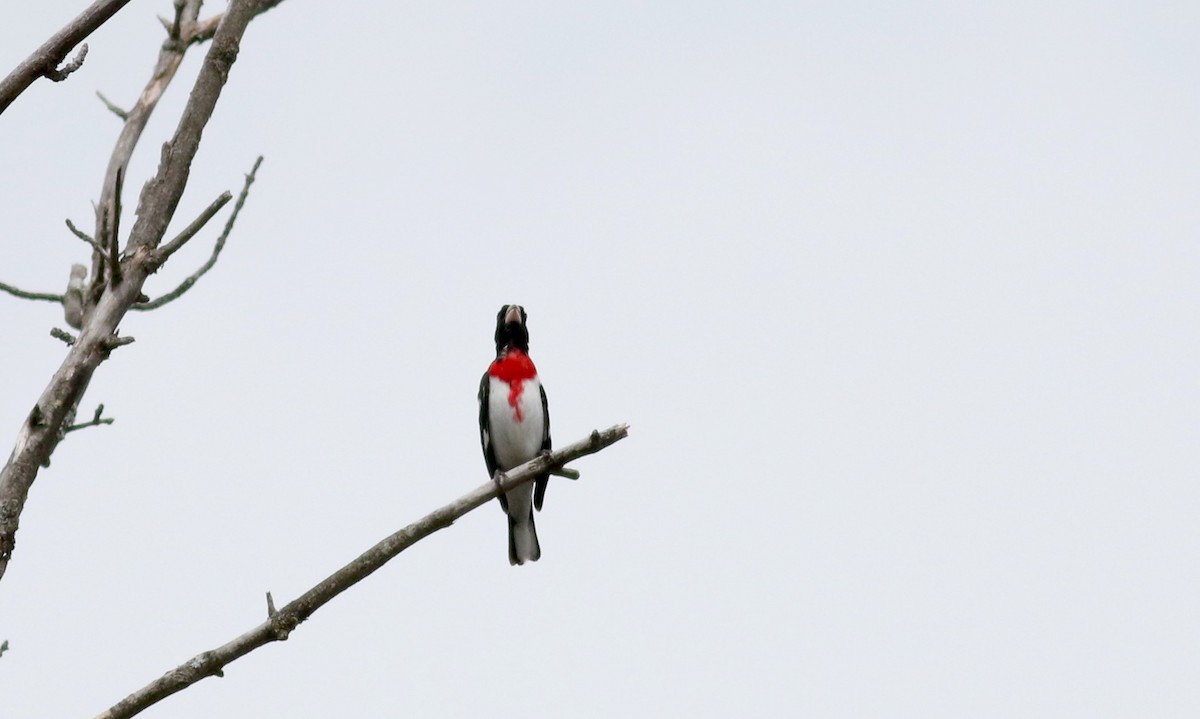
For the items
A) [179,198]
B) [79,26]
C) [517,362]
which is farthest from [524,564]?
[79,26]

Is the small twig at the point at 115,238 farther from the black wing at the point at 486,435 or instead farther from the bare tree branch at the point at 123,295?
the black wing at the point at 486,435

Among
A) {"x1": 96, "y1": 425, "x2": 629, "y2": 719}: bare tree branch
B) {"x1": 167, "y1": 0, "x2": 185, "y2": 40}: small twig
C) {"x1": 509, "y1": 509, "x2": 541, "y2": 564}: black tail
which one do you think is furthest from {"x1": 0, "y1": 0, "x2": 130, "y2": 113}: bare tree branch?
{"x1": 509, "y1": 509, "x2": 541, "y2": 564}: black tail

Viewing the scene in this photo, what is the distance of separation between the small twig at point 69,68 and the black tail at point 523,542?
6316 millimetres

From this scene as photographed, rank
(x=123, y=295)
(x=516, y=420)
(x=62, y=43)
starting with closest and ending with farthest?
(x=62, y=43), (x=123, y=295), (x=516, y=420)

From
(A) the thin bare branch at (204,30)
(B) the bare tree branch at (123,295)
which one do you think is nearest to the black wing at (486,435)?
(A) the thin bare branch at (204,30)

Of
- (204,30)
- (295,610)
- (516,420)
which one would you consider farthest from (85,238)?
(516,420)

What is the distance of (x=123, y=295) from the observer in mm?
4918

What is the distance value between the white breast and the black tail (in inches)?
21.7

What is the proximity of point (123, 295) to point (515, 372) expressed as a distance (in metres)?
4.86

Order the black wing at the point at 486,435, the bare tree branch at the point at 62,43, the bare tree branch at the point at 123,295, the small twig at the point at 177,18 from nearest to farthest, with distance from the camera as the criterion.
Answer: the bare tree branch at the point at 62,43 → the bare tree branch at the point at 123,295 → the small twig at the point at 177,18 → the black wing at the point at 486,435

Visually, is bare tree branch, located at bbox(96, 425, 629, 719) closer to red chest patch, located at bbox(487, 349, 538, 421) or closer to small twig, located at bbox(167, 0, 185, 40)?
small twig, located at bbox(167, 0, 185, 40)

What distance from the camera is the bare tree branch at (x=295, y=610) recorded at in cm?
430

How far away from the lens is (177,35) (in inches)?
290

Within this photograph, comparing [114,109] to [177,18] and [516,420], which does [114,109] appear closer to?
[177,18]
